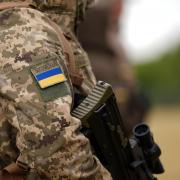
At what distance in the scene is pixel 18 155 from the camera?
12.9ft

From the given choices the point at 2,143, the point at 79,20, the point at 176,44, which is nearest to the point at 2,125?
the point at 2,143

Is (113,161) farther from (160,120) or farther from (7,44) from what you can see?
(160,120)

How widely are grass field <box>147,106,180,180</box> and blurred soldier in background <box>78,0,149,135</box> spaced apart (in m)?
1.53

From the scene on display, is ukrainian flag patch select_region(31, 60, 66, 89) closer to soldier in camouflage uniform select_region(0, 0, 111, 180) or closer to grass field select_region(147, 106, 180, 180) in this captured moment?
soldier in camouflage uniform select_region(0, 0, 111, 180)

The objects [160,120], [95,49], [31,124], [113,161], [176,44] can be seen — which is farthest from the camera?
[176,44]

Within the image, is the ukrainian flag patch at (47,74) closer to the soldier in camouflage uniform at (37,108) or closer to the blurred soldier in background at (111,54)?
the soldier in camouflage uniform at (37,108)

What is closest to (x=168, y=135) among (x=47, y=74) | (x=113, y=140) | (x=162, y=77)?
A: (x=113, y=140)

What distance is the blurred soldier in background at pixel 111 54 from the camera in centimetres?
796

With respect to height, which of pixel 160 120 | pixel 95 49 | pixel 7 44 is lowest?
pixel 160 120

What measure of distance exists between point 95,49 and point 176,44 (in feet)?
77.0

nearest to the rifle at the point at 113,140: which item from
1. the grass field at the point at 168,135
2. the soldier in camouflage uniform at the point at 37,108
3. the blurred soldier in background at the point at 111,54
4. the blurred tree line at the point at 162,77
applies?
the soldier in camouflage uniform at the point at 37,108

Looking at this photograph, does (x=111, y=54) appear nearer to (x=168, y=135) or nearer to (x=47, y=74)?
(x=47, y=74)

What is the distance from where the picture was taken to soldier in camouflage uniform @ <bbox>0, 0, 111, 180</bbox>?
3.79m

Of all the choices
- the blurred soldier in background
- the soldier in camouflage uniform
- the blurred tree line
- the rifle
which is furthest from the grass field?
the soldier in camouflage uniform
